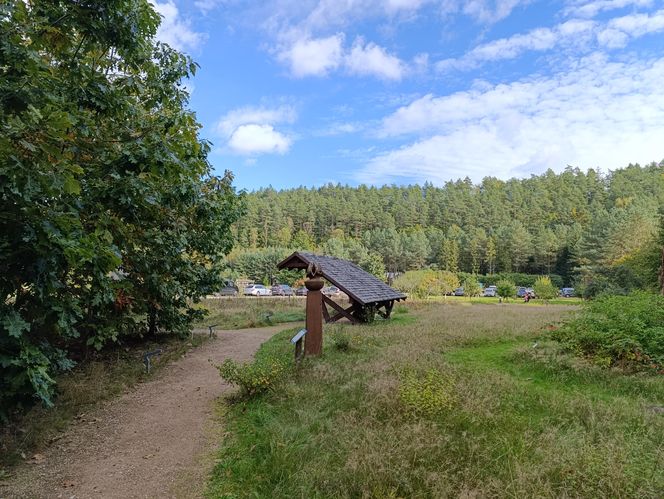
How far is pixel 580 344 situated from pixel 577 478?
600cm

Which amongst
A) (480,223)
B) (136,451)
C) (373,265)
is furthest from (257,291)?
(480,223)

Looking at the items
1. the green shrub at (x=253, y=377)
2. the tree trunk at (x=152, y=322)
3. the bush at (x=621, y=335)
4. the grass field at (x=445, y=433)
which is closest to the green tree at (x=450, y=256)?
the bush at (x=621, y=335)

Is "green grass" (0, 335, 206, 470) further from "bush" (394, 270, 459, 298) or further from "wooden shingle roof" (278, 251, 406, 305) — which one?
"bush" (394, 270, 459, 298)

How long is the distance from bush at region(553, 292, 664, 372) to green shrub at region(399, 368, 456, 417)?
154 inches

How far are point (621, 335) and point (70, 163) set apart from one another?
32.2 feet

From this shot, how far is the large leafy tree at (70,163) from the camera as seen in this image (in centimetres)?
362

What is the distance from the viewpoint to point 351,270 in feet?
62.6

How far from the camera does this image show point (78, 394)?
694 centimetres

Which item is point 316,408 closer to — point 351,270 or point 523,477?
point 523,477

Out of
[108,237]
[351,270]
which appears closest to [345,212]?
[351,270]

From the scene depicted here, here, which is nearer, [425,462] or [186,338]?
[425,462]

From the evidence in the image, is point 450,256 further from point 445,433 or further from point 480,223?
point 445,433

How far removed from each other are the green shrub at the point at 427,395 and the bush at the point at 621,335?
12.8 ft

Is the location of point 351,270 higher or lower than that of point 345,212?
lower
